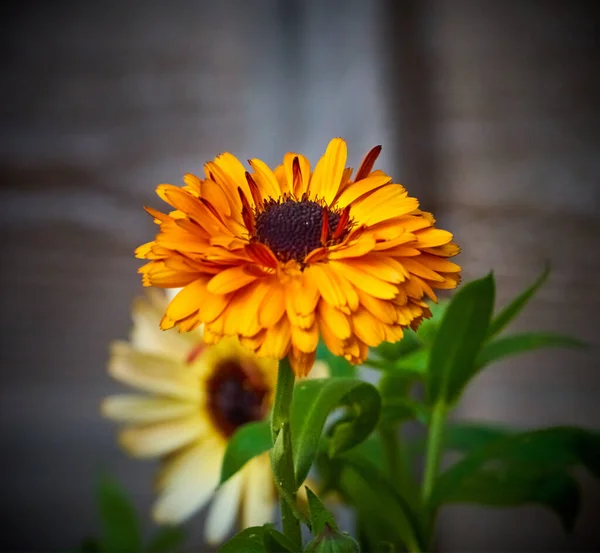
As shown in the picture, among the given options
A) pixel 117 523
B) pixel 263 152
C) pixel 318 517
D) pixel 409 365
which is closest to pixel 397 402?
pixel 409 365

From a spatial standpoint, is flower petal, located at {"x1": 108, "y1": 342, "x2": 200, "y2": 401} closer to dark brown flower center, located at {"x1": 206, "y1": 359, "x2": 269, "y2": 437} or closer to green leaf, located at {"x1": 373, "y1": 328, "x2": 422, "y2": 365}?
dark brown flower center, located at {"x1": 206, "y1": 359, "x2": 269, "y2": 437}

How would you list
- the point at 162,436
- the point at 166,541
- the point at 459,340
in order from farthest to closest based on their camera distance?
1. the point at 166,541
2. the point at 162,436
3. the point at 459,340

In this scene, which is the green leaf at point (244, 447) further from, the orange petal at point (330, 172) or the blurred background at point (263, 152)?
the blurred background at point (263, 152)

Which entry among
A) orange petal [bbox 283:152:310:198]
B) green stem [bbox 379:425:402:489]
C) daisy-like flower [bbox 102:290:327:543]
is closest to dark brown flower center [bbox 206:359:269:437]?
daisy-like flower [bbox 102:290:327:543]

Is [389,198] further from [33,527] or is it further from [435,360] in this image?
[33,527]

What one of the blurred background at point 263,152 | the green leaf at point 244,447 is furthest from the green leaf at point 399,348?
the blurred background at point 263,152

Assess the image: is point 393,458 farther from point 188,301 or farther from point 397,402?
point 188,301
